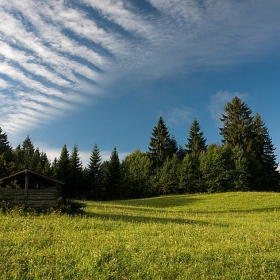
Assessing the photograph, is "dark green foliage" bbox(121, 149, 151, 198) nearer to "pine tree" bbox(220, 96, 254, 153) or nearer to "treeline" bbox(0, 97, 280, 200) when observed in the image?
"treeline" bbox(0, 97, 280, 200)

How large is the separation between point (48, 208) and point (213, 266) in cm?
1613

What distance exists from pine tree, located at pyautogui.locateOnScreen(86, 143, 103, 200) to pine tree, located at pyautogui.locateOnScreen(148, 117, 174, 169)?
1423 cm

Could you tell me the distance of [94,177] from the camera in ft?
214

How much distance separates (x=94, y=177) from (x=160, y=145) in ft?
64.6

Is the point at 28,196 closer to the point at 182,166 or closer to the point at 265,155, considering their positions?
the point at 182,166

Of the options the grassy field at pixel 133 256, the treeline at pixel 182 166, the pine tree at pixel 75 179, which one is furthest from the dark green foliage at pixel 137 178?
the grassy field at pixel 133 256

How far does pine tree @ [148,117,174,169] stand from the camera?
70.6m

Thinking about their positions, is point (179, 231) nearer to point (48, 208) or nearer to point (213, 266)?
point (213, 266)

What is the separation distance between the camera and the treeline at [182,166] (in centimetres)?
5559

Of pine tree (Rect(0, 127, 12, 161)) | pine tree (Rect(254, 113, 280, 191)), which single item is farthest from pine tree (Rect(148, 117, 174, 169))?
pine tree (Rect(0, 127, 12, 161))

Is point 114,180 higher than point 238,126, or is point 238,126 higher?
point 238,126

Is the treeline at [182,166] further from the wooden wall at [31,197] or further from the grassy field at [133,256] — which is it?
the grassy field at [133,256]

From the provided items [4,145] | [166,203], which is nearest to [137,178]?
[166,203]

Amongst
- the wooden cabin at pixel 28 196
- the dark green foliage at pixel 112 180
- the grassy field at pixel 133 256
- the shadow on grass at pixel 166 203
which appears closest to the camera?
the grassy field at pixel 133 256
